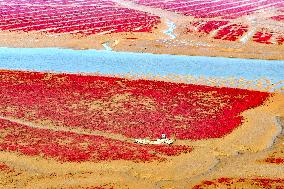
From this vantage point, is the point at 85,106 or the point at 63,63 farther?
the point at 63,63

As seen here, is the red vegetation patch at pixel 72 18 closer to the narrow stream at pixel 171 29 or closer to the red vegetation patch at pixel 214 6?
the narrow stream at pixel 171 29

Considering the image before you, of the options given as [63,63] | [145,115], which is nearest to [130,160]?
[145,115]

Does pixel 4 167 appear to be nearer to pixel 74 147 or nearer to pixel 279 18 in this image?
pixel 74 147

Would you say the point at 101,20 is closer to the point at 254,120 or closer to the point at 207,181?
the point at 254,120

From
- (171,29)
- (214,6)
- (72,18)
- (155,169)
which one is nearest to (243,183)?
(155,169)

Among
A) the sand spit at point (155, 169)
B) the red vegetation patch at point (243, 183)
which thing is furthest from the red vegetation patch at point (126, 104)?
the red vegetation patch at point (243, 183)

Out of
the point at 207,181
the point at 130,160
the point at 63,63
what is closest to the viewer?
the point at 207,181
